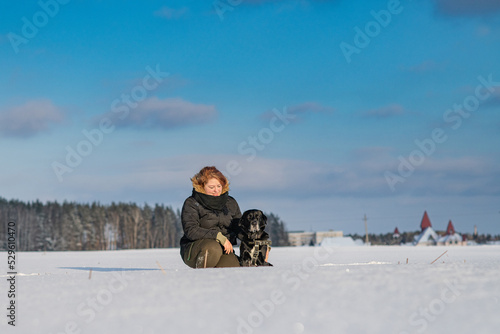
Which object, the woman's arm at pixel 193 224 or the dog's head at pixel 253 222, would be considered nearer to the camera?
the dog's head at pixel 253 222

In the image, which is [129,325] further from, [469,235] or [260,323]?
[469,235]

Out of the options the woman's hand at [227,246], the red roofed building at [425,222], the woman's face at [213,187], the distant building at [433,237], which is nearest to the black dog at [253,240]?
the woman's hand at [227,246]

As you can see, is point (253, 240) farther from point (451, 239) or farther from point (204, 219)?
point (451, 239)

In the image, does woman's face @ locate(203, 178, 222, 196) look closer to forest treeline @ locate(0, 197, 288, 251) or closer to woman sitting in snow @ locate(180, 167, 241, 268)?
woman sitting in snow @ locate(180, 167, 241, 268)

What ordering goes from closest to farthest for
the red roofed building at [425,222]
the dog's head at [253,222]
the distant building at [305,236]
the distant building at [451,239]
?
1. the dog's head at [253,222]
2. the distant building at [451,239]
3. the red roofed building at [425,222]
4. the distant building at [305,236]

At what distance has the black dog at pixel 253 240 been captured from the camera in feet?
20.7

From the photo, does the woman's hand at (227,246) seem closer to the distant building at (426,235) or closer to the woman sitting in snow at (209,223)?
the woman sitting in snow at (209,223)

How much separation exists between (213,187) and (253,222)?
0.80m

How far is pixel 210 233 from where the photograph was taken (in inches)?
253

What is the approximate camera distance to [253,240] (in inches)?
249

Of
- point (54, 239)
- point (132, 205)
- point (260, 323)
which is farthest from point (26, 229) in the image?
point (260, 323)

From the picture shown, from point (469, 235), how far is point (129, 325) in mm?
123672

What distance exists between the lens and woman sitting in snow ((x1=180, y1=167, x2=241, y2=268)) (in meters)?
6.40

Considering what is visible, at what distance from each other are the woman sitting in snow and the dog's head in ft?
1.04
